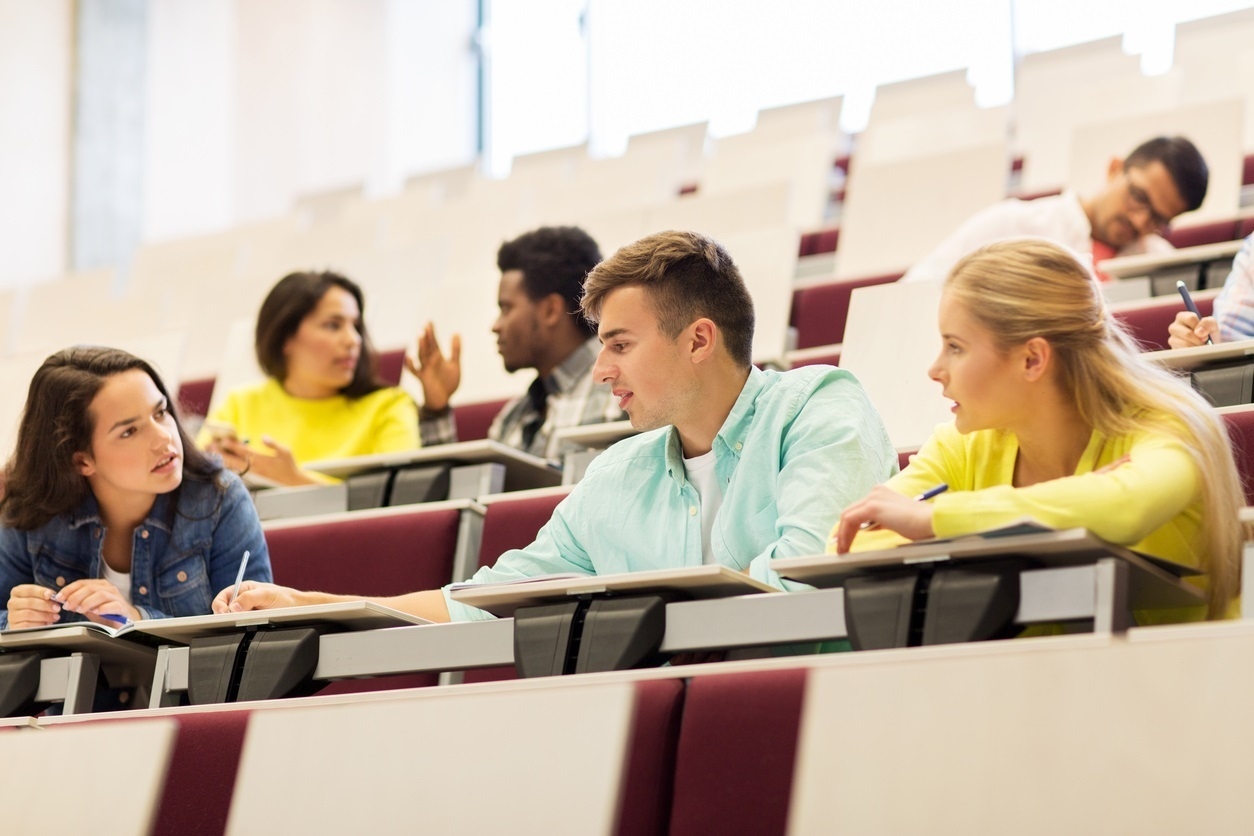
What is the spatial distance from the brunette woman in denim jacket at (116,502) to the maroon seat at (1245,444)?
22.1 inches

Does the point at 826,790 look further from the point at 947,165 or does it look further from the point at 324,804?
the point at 947,165

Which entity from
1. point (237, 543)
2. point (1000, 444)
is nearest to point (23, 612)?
point (237, 543)

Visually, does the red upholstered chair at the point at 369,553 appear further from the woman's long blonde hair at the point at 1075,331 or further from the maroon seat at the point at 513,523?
the woman's long blonde hair at the point at 1075,331

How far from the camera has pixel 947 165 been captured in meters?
1.66

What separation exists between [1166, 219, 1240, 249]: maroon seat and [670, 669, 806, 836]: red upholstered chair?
1095 mm

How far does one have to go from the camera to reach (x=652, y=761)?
1.78 feet

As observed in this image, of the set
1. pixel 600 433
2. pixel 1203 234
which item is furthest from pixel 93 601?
pixel 1203 234

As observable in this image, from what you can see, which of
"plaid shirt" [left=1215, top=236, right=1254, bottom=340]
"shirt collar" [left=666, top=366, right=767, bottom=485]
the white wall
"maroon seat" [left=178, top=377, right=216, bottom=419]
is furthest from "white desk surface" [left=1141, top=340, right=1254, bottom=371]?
the white wall

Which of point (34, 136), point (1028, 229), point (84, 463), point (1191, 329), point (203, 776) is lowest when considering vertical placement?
Answer: point (203, 776)

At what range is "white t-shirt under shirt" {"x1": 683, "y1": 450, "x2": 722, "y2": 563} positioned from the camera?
2.60ft

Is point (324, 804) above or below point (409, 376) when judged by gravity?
below

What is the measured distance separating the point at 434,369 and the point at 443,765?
34.1 inches

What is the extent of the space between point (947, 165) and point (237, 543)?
3.22 feet

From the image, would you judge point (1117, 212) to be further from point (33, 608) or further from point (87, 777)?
point (87, 777)
